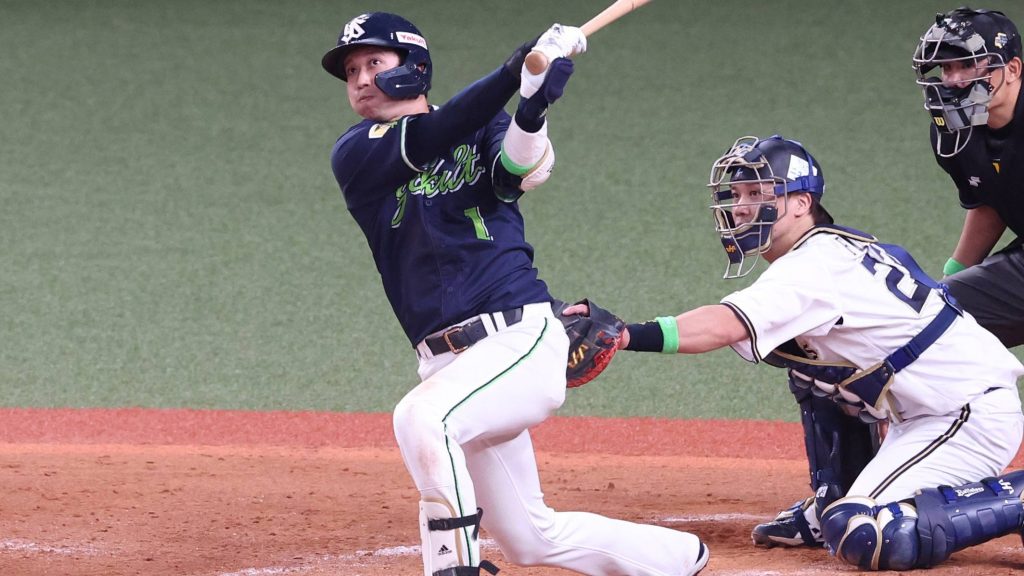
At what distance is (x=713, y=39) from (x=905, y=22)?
1.93 metres

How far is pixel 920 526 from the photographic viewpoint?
418 centimetres

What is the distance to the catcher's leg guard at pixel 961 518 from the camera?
13.7 feet

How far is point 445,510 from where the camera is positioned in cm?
353

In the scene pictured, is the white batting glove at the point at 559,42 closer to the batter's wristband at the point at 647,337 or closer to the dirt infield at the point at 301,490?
the batter's wristband at the point at 647,337

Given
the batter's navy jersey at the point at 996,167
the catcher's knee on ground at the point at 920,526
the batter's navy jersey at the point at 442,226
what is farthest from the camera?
the batter's navy jersey at the point at 996,167

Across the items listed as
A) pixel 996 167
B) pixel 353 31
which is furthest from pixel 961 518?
pixel 353 31

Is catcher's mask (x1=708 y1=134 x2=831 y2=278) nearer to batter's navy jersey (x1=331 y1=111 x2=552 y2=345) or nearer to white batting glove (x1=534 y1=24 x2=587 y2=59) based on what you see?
batter's navy jersey (x1=331 y1=111 x2=552 y2=345)

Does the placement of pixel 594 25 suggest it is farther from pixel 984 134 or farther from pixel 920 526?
pixel 984 134

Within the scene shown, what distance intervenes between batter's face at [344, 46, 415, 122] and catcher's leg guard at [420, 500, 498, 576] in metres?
1.17

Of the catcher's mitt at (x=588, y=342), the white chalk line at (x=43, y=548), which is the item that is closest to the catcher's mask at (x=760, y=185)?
the catcher's mitt at (x=588, y=342)

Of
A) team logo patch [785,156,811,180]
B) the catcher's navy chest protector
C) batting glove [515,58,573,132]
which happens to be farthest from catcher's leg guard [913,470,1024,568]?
batting glove [515,58,573,132]

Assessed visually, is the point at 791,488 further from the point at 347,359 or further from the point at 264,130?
the point at 264,130

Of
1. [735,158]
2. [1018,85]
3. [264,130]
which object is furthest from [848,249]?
[264,130]

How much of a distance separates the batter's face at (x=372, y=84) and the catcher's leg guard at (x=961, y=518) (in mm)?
2024
